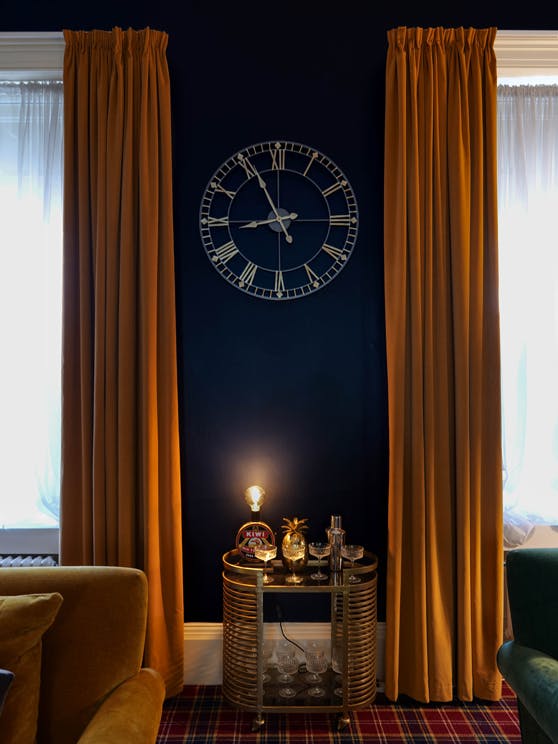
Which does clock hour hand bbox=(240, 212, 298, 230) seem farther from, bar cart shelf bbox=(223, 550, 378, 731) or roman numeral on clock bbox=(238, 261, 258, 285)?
bar cart shelf bbox=(223, 550, 378, 731)

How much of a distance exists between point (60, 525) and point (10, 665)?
3.81 feet

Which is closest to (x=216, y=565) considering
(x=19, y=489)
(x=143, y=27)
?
(x=19, y=489)

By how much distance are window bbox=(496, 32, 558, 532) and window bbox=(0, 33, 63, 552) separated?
2016 mm

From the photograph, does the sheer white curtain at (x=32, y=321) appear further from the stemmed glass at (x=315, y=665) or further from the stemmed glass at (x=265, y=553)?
the stemmed glass at (x=315, y=665)

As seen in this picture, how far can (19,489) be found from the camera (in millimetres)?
2799

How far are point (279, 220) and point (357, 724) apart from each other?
2095 millimetres

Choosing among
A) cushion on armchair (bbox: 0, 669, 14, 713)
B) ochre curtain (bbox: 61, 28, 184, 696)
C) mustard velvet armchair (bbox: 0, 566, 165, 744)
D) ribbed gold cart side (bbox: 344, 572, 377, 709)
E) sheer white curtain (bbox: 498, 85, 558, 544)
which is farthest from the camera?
sheer white curtain (bbox: 498, 85, 558, 544)

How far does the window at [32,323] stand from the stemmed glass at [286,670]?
1.15m

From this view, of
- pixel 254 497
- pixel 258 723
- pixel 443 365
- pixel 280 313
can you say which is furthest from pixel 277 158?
pixel 258 723

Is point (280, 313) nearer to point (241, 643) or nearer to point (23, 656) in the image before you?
point (241, 643)

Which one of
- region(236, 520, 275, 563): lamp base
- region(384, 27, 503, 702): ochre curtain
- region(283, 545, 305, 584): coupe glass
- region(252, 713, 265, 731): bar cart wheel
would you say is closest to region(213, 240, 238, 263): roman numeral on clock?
region(384, 27, 503, 702): ochre curtain

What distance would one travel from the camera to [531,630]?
186cm

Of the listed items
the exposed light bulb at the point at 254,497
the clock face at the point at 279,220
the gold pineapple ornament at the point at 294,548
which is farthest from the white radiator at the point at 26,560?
the clock face at the point at 279,220

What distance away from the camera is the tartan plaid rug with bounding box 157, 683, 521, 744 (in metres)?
2.34
